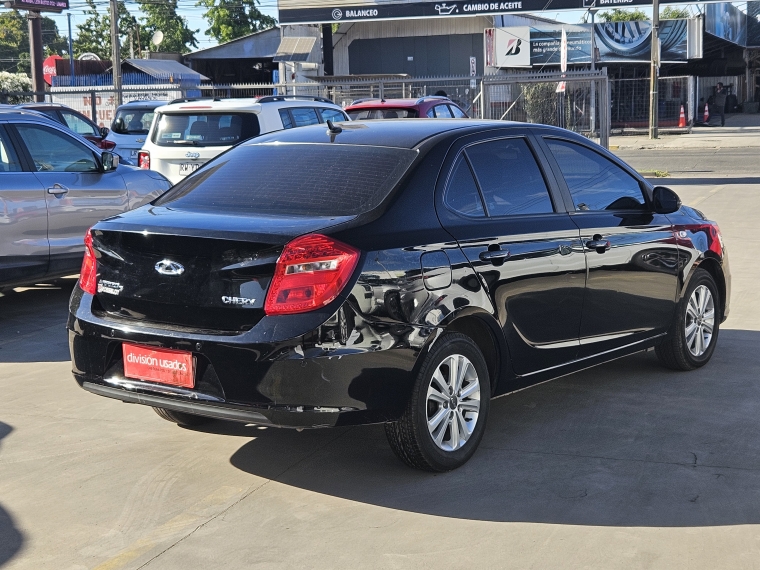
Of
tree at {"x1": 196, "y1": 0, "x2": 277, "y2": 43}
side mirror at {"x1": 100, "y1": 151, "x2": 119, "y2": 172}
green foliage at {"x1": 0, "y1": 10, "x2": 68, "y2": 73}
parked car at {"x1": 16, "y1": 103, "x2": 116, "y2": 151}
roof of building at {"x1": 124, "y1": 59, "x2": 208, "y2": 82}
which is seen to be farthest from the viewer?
green foliage at {"x1": 0, "y1": 10, "x2": 68, "y2": 73}

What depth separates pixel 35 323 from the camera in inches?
348

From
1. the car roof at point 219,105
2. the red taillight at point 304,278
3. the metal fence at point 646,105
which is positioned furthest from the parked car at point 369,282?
the metal fence at point 646,105

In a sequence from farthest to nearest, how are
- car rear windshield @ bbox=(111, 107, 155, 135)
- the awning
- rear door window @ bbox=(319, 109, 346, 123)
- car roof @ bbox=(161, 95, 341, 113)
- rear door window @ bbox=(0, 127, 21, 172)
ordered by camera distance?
1. the awning
2. car rear windshield @ bbox=(111, 107, 155, 135)
3. rear door window @ bbox=(319, 109, 346, 123)
4. car roof @ bbox=(161, 95, 341, 113)
5. rear door window @ bbox=(0, 127, 21, 172)

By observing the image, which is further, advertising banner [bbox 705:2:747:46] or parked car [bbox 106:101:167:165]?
advertising banner [bbox 705:2:747:46]

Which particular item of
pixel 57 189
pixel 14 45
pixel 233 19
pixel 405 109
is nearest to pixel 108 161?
pixel 57 189

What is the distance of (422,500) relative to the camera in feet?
15.4

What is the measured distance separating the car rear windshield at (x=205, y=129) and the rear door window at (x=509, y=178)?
7281mm

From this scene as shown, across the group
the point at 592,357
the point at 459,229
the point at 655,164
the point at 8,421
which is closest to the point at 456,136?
the point at 459,229

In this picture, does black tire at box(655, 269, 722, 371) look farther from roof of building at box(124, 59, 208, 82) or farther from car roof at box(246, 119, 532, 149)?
roof of building at box(124, 59, 208, 82)

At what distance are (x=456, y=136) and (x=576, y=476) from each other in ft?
5.89

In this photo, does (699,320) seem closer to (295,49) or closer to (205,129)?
(205,129)

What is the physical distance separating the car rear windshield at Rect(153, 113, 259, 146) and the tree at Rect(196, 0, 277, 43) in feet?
195

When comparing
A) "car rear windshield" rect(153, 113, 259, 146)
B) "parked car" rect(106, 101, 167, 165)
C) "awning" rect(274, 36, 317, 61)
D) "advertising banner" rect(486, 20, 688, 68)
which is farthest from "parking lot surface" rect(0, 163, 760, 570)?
"advertising banner" rect(486, 20, 688, 68)

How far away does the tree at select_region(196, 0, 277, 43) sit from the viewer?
70.8 metres
